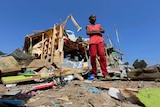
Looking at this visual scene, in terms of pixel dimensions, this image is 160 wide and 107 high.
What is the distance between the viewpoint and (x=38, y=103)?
284 cm

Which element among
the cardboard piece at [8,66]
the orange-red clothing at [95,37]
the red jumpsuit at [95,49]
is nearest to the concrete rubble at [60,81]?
the cardboard piece at [8,66]

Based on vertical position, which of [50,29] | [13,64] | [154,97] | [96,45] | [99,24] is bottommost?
[154,97]

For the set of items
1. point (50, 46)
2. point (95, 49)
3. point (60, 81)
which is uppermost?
point (50, 46)

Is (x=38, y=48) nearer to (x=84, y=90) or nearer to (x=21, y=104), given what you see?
(x=84, y=90)

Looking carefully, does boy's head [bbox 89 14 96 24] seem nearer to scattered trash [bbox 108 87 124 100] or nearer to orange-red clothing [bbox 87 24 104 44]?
orange-red clothing [bbox 87 24 104 44]

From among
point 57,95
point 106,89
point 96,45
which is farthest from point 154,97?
point 96,45

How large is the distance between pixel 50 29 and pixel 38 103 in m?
7.05

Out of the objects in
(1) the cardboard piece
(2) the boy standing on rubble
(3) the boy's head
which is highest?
(3) the boy's head

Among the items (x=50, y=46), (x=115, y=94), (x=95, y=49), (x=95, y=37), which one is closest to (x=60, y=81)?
(x=115, y=94)

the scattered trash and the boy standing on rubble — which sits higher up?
the boy standing on rubble

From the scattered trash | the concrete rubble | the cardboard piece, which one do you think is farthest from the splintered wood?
the scattered trash

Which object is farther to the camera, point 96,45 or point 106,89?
point 96,45

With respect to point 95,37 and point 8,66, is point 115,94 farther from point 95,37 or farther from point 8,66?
point 8,66

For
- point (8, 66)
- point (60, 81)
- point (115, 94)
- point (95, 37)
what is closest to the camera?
point (115, 94)
